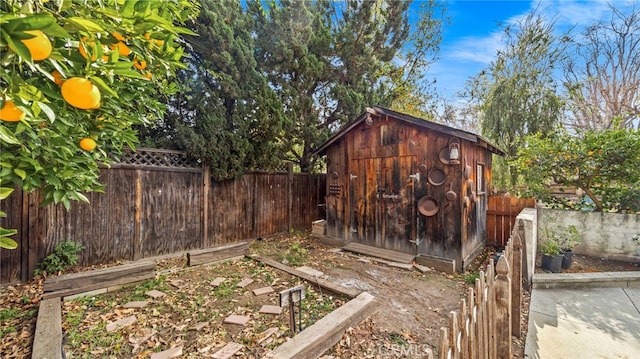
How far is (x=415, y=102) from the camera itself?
34.7 ft

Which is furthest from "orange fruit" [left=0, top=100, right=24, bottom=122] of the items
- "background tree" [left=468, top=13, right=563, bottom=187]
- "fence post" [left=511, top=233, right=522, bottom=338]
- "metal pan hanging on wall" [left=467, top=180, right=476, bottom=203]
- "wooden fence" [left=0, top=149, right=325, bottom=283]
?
"background tree" [left=468, top=13, right=563, bottom=187]

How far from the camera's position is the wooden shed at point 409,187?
15.3 ft

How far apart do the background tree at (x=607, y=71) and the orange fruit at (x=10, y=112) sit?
1485cm

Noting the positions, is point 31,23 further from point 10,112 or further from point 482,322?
point 482,322

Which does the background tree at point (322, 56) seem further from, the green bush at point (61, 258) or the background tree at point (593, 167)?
the green bush at point (61, 258)

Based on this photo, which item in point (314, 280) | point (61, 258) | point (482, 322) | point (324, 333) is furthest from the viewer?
point (61, 258)

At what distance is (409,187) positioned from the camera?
5.15 meters

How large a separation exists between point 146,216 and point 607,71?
59.8ft

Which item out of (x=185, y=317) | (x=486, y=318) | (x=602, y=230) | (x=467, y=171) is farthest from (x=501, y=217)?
(x=185, y=317)

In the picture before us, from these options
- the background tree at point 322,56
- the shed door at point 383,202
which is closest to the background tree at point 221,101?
the background tree at point 322,56

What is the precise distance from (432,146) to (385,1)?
222 inches

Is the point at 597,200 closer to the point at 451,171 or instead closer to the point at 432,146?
the point at 451,171

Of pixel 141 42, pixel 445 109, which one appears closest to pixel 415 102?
pixel 445 109

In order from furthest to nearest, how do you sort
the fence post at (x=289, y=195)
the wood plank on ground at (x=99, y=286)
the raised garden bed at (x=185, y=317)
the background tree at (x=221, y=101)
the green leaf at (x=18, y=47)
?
1. the fence post at (x=289, y=195)
2. the background tree at (x=221, y=101)
3. the wood plank on ground at (x=99, y=286)
4. the raised garden bed at (x=185, y=317)
5. the green leaf at (x=18, y=47)
